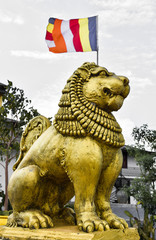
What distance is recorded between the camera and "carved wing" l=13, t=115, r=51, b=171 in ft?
8.08

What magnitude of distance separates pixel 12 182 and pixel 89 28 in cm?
188

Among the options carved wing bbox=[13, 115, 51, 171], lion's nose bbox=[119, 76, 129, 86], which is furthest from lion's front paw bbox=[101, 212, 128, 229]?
lion's nose bbox=[119, 76, 129, 86]

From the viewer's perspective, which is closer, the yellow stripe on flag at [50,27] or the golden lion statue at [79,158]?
the golden lion statue at [79,158]

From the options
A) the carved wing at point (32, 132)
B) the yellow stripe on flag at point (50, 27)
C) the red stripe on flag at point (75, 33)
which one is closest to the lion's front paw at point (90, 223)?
the carved wing at point (32, 132)

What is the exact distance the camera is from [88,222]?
1820mm

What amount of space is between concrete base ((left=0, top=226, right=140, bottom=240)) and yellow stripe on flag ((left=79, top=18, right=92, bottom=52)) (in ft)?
6.46

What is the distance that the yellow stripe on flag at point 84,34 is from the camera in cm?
314

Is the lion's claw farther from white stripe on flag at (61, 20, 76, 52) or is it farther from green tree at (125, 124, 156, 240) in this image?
green tree at (125, 124, 156, 240)

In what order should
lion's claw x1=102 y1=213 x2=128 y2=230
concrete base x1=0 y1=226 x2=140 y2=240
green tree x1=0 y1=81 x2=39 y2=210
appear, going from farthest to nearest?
green tree x1=0 y1=81 x2=39 y2=210
lion's claw x1=102 y1=213 x2=128 y2=230
concrete base x1=0 y1=226 x2=140 y2=240

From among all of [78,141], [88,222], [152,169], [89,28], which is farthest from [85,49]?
[152,169]

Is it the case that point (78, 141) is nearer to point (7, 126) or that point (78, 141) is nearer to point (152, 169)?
point (7, 126)

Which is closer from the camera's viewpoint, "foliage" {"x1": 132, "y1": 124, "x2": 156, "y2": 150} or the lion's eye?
the lion's eye

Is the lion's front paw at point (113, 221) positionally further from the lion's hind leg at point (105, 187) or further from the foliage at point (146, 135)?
the foliage at point (146, 135)

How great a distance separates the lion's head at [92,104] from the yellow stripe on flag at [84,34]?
997mm
